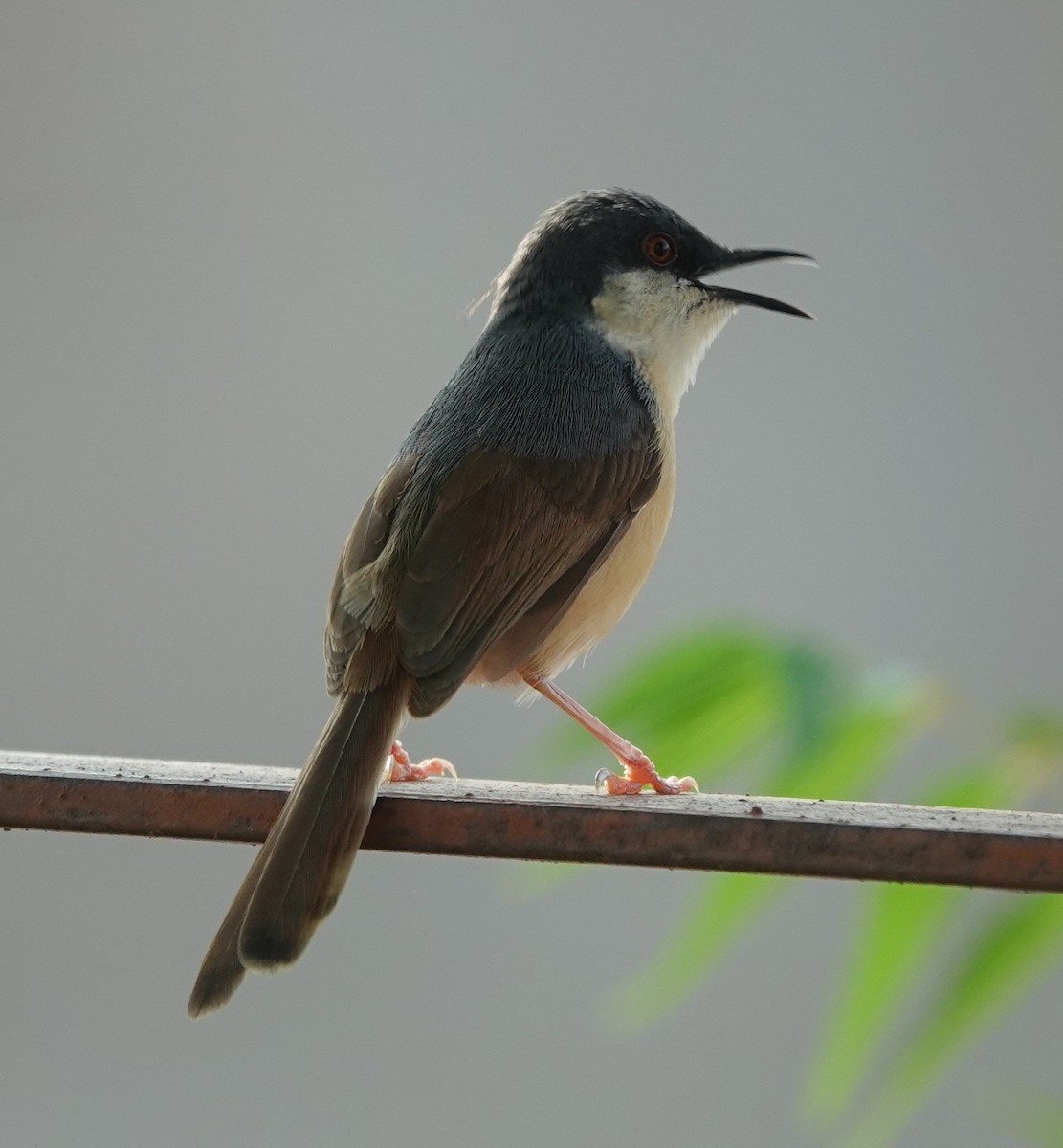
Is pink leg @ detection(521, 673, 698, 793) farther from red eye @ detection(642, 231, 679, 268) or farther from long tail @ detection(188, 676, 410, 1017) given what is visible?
red eye @ detection(642, 231, 679, 268)

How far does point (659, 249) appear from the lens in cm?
253

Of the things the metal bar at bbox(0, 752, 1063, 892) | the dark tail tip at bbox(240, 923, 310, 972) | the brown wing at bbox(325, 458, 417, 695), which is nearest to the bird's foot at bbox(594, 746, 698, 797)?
the brown wing at bbox(325, 458, 417, 695)

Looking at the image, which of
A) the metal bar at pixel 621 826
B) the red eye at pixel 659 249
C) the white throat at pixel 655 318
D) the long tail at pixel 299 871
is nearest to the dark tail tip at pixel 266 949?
the long tail at pixel 299 871

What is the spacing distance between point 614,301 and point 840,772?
2.99ft

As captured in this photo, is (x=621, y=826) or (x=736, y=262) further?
(x=736, y=262)

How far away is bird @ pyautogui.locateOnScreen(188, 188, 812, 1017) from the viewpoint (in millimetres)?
1705

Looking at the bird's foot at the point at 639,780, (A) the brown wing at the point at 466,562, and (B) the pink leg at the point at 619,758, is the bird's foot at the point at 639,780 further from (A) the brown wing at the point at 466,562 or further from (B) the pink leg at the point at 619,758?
(A) the brown wing at the point at 466,562

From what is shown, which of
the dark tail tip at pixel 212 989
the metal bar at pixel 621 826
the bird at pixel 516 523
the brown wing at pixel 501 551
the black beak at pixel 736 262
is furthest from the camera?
the black beak at pixel 736 262

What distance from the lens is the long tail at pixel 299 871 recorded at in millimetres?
1607

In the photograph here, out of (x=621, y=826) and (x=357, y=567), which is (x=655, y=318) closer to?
(x=357, y=567)

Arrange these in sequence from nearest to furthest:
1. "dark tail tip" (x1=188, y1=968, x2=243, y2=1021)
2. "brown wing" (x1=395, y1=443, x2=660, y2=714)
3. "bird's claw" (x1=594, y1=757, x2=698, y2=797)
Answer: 1. "dark tail tip" (x1=188, y1=968, x2=243, y2=1021)
2. "brown wing" (x1=395, y1=443, x2=660, y2=714)
3. "bird's claw" (x1=594, y1=757, x2=698, y2=797)

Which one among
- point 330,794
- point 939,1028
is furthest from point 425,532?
point 939,1028

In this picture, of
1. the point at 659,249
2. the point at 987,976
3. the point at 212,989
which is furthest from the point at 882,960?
the point at 659,249

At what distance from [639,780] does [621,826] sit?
0.83 m
